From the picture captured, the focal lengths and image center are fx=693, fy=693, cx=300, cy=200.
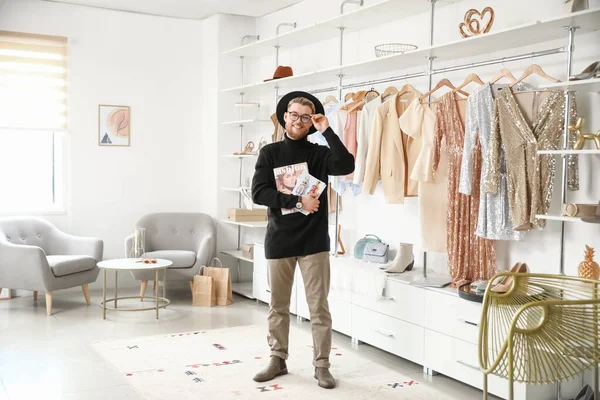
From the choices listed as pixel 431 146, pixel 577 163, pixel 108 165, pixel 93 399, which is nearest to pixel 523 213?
pixel 577 163

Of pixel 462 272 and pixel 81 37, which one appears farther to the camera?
pixel 81 37

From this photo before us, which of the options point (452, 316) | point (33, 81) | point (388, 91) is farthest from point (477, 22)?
point (33, 81)

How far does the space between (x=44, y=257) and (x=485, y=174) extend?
360 cm

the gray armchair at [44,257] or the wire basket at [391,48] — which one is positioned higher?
the wire basket at [391,48]

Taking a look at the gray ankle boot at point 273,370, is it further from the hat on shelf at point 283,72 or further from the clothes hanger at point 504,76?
the hat on shelf at point 283,72

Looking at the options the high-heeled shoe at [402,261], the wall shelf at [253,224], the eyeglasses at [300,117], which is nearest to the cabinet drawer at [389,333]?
the high-heeled shoe at [402,261]

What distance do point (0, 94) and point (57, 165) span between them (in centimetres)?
86

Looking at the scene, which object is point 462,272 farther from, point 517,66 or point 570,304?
point 570,304

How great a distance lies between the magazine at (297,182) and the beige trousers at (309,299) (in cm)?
31

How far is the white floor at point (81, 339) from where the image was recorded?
3783mm

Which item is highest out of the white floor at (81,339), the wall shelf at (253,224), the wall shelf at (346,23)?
the wall shelf at (346,23)

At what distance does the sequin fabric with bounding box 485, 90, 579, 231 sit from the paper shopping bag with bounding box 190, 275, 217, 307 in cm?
302

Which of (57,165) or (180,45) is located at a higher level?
(180,45)

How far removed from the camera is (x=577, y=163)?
354 cm
